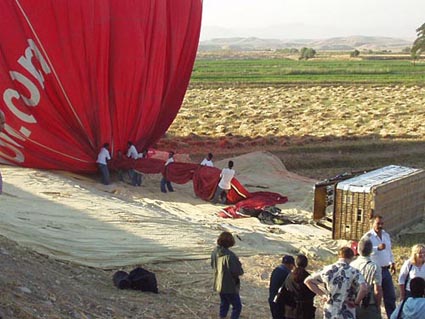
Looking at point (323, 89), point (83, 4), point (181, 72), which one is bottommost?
point (323, 89)

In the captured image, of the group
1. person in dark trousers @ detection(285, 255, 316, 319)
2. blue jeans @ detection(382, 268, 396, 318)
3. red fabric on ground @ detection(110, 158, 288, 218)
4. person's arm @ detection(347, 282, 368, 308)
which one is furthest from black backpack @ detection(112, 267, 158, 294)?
red fabric on ground @ detection(110, 158, 288, 218)

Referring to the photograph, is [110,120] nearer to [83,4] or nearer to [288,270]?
[83,4]

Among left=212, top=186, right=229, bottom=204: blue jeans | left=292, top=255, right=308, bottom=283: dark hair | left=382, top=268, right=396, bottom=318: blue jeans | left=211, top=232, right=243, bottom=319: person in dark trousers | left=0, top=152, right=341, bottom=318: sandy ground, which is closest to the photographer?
left=292, top=255, right=308, bottom=283: dark hair

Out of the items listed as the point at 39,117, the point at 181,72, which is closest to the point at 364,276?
the point at 39,117

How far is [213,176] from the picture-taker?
1468 centimetres

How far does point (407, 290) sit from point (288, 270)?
111 centimetres

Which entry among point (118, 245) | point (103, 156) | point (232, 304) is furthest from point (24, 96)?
point (232, 304)

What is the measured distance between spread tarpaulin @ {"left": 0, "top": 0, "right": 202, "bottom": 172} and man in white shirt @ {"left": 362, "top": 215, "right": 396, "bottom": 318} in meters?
8.51

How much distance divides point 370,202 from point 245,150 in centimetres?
898

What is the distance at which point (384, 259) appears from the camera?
300 inches

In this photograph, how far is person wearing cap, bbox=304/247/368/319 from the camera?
6.03 m

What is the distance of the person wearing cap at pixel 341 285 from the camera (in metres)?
6.03

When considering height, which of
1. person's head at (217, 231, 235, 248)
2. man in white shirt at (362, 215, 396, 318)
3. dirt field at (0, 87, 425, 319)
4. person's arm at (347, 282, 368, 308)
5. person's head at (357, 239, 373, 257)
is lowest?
dirt field at (0, 87, 425, 319)

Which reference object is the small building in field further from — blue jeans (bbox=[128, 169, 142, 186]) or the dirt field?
blue jeans (bbox=[128, 169, 142, 186])
